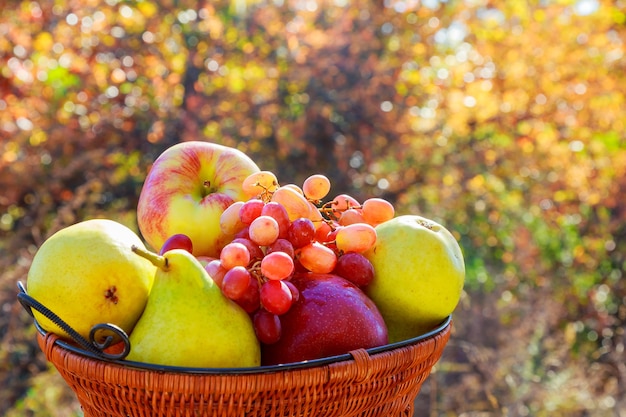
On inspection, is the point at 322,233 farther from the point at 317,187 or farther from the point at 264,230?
the point at 264,230

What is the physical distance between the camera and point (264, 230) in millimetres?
1022

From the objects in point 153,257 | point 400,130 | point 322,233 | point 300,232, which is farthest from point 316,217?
point 400,130

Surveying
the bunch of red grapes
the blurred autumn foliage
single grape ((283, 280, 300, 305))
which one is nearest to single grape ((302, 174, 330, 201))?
the bunch of red grapes

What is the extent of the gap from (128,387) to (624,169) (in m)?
3.13

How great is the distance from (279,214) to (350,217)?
0.68 feet

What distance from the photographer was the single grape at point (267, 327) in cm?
98

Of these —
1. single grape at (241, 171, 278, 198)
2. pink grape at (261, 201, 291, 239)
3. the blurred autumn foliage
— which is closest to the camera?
pink grape at (261, 201, 291, 239)

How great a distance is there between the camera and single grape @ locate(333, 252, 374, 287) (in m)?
1.11

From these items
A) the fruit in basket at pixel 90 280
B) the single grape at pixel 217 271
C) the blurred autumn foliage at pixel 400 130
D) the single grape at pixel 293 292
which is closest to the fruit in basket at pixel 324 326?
the single grape at pixel 293 292

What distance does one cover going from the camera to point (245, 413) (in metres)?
0.90

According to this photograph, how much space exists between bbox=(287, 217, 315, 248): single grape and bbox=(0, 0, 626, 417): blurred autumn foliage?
1.69 m

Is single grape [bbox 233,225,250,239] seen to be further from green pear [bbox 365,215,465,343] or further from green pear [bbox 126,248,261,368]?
green pear [bbox 365,215,465,343]

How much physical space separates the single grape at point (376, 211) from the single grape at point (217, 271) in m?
0.33

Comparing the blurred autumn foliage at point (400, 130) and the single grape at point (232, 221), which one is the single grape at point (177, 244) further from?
the blurred autumn foliage at point (400, 130)
